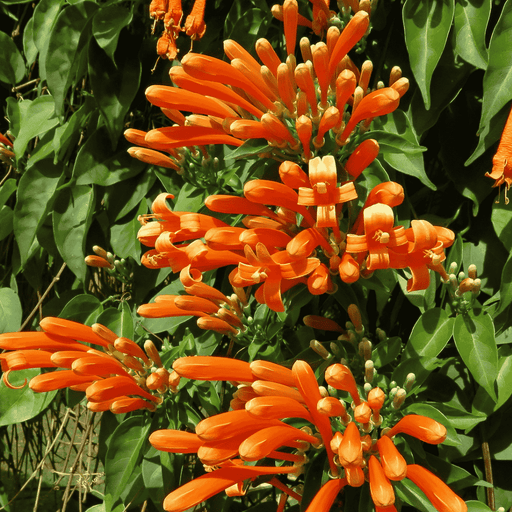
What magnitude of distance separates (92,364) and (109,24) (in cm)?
90

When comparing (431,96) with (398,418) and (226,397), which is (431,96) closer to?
(398,418)

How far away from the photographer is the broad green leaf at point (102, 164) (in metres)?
1.62

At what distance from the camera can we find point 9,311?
181cm

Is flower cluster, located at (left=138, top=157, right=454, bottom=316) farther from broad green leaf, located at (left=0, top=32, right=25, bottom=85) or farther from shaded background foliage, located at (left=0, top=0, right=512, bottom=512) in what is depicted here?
broad green leaf, located at (left=0, top=32, right=25, bottom=85)

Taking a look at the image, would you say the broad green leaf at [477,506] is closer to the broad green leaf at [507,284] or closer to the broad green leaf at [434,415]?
the broad green leaf at [434,415]

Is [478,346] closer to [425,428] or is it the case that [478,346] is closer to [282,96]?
[425,428]

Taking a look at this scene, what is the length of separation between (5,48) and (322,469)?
181 cm

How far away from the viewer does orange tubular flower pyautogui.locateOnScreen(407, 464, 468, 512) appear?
2.95 ft

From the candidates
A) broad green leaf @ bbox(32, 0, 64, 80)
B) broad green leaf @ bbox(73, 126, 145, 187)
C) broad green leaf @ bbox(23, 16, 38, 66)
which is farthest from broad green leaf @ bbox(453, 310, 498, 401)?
broad green leaf @ bbox(23, 16, 38, 66)

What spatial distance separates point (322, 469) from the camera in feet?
3.77

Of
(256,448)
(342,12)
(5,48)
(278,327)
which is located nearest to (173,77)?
(342,12)

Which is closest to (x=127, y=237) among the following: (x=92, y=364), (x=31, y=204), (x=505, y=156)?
(x=31, y=204)

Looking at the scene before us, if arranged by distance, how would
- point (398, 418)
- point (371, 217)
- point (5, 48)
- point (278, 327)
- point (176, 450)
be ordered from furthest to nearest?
point (5, 48)
point (278, 327)
point (398, 418)
point (176, 450)
point (371, 217)

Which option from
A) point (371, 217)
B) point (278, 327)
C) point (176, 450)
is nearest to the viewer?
point (371, 217)
